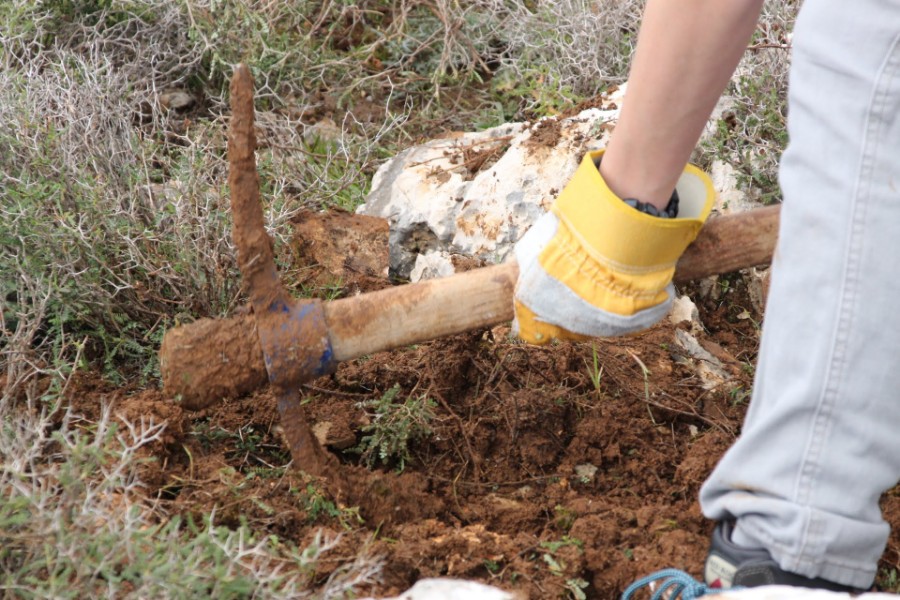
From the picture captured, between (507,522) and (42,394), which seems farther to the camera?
(42,394)

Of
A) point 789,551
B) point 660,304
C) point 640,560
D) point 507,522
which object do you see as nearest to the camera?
point 789,551

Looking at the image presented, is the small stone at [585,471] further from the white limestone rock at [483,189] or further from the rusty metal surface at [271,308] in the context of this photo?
the white limestone rock at [483,189]

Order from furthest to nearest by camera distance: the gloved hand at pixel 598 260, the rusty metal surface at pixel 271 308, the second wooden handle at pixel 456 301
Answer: the second wooden handle at pixel 456 301, the rusty metal surface at pixel 271 308, the gloved hand at pixel 598 260

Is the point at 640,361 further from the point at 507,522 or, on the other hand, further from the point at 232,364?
the point at 232,364

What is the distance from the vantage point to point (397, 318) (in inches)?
83.8

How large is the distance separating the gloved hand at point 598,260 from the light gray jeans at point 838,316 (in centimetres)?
34

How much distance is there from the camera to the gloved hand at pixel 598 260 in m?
1.91

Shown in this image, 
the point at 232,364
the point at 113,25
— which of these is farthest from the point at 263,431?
the point at 113,25

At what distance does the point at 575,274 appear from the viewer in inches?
78.3

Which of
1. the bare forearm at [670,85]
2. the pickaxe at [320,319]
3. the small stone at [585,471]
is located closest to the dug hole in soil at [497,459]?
the small stone at [585,471]

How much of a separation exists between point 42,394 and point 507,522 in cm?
122

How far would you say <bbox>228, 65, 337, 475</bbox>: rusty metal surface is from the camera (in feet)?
6.63

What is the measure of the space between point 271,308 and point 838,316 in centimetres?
118

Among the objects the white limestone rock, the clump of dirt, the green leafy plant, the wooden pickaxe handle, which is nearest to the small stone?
the green leafy plant
